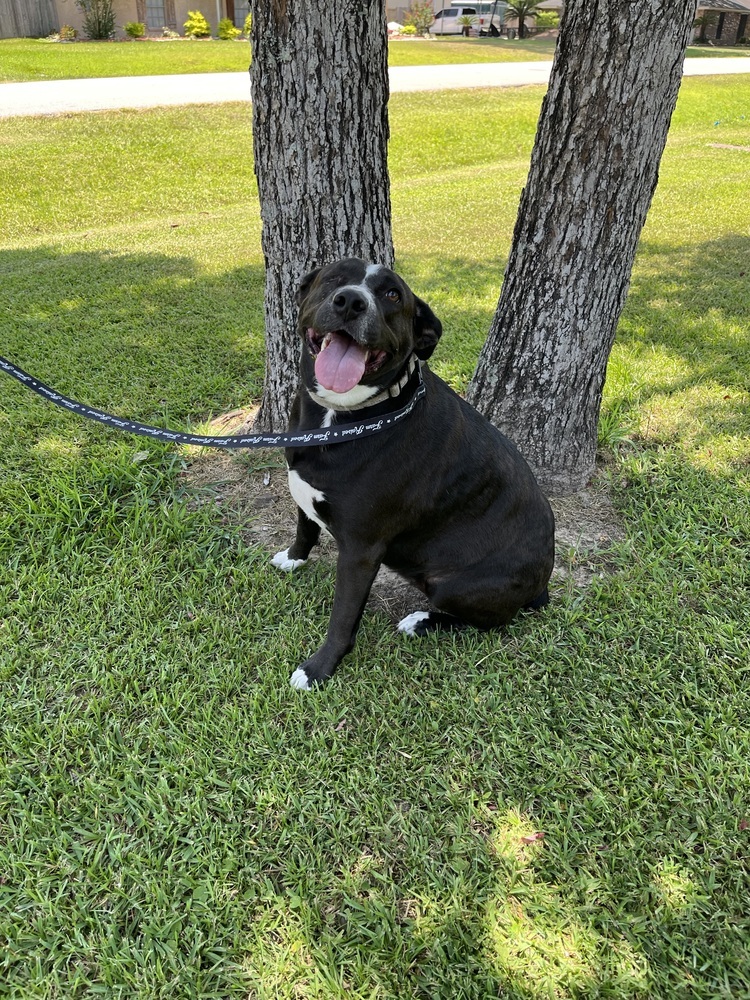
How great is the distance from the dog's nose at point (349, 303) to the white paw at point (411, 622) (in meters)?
1.36

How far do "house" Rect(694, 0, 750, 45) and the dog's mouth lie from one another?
54.2 metres

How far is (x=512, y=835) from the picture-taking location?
6.99 feet

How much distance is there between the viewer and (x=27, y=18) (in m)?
27.4

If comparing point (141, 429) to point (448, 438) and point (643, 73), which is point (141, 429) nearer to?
point (448, 438)

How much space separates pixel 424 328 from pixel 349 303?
414mm

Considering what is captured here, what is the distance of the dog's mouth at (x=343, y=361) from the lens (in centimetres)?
219

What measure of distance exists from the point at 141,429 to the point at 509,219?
7.93 metres

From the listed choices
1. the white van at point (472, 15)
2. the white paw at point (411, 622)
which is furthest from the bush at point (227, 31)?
the white paw at point (411, 622)

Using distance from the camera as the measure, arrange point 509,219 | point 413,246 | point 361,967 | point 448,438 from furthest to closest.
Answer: point 509,219
point 413,246
point 448,438
point 361,967

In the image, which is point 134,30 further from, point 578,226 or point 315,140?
point 578,226

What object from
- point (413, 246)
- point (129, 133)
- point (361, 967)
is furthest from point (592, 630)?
point (129, 133)

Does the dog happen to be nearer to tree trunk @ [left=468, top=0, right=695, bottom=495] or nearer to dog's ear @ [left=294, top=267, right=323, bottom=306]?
dog's ear @ [left=294, top=267, right=323, bottom=306]

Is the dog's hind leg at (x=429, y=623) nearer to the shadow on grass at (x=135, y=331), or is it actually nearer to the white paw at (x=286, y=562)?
the white paw at (x=286, y=562)

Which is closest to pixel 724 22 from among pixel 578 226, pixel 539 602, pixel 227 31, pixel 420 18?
pixel 420 18
